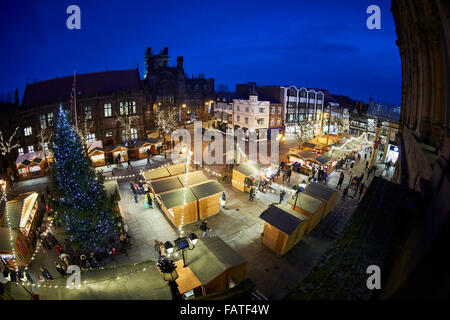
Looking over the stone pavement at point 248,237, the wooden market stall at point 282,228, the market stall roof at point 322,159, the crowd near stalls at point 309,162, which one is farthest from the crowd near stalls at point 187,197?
the market stall roof at point 322,159

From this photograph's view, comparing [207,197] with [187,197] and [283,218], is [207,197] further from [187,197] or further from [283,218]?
[283,218]

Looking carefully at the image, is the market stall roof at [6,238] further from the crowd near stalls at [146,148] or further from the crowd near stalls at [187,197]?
the crowd near stalls at [146,148]

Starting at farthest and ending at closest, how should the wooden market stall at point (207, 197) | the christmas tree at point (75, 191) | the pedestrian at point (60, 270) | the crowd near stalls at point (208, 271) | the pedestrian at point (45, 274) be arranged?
the wooden market stall at point (207, 197)
the pedestrian at point (60, 270)
the christmas tree at point (75, 191)
the pedestrian at point (45, 274)
the crowd near stalls at point (208, 271)

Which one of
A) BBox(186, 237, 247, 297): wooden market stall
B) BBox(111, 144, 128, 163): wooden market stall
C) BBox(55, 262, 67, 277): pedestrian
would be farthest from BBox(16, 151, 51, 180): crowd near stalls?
BBox(186, 237, 247, 297): wooden market stall

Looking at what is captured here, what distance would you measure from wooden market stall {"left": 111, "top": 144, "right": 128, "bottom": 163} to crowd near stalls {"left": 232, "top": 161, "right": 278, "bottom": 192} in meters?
16.3

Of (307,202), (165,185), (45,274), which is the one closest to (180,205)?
(165,185)

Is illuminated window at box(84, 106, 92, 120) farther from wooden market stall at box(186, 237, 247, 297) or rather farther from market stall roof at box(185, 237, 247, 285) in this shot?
wooden market stall at box(186, 237, 247, 297)

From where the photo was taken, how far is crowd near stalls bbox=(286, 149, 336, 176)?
24.8 m

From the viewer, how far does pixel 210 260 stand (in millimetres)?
9891

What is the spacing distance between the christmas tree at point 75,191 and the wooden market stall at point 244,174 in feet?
39.6

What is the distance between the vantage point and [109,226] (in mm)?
12922

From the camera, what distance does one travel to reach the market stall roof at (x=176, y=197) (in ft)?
51.6

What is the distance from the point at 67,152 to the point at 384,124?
36.9 meters

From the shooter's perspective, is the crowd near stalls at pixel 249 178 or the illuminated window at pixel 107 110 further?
the illuminated window at pixel 107 110
